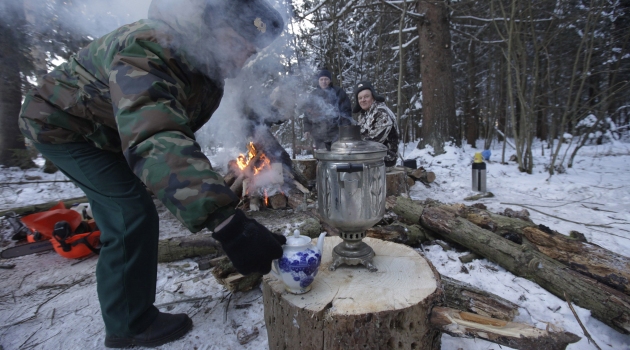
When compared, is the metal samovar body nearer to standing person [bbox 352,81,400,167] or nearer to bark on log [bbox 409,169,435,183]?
standing person [bbox 352,81,400,167]

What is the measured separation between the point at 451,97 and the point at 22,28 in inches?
330

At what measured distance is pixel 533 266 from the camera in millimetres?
2400

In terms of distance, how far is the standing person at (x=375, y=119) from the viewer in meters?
4.41

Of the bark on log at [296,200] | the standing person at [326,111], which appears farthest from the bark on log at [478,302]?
the standing person at [326,111]

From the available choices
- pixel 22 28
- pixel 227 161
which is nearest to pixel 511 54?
pixel 227 161

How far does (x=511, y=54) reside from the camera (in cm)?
675

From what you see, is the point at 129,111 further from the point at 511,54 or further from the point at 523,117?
the point at 511,54

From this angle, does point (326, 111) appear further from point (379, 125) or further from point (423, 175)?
point (423, 175)

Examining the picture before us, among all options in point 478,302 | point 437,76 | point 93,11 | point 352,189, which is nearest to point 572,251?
point 478,302

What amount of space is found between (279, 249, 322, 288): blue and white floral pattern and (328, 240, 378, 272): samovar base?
1.07 feet

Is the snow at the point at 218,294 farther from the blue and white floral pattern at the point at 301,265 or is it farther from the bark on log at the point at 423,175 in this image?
the bark on log at the point at 423,175

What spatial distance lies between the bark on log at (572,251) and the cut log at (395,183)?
158 centimetres

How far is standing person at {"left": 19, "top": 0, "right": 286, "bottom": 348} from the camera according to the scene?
1.23m

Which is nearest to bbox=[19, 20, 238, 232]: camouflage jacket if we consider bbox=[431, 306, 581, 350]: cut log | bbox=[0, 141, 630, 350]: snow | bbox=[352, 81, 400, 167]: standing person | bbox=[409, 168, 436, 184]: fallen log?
bbox=[431, 306, 581, 350]: cut log
